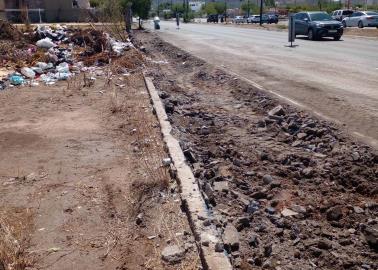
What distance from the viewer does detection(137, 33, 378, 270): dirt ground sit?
150 inches

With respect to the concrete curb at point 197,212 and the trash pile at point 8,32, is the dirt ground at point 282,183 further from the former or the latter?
the trash pile at point 8,32

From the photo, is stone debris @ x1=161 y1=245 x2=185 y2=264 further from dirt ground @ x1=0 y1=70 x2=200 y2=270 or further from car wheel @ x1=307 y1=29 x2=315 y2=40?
car wheel @ x1=307 y1=29 x2=315 y2=40

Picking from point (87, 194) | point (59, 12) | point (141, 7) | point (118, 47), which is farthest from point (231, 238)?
point (59, 12)

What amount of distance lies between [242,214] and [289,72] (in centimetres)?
929

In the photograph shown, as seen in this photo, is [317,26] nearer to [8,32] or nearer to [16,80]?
[8,32]

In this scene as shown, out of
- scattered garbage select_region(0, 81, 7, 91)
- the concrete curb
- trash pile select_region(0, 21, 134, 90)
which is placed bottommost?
the concrete curb

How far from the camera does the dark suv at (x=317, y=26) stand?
1044 inches

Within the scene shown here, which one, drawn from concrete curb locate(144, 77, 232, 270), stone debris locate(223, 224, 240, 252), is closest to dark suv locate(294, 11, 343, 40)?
concrete curb locate(144, 77, 232, 270)

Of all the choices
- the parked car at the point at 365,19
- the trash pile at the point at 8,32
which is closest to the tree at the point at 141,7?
the parked car at the point at 365,19

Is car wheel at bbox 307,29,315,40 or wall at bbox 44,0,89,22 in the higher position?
wall at bbox 44,0,89,22

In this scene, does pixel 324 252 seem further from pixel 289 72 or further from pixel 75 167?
pixel 289 72

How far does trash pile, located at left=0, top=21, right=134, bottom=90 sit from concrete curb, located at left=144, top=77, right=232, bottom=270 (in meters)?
7.60

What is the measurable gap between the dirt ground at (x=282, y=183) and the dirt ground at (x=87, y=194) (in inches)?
19.4

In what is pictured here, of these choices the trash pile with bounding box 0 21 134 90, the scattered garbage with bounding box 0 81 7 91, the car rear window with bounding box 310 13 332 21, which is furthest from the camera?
the car rear window with bounding box 310 13 332 21
